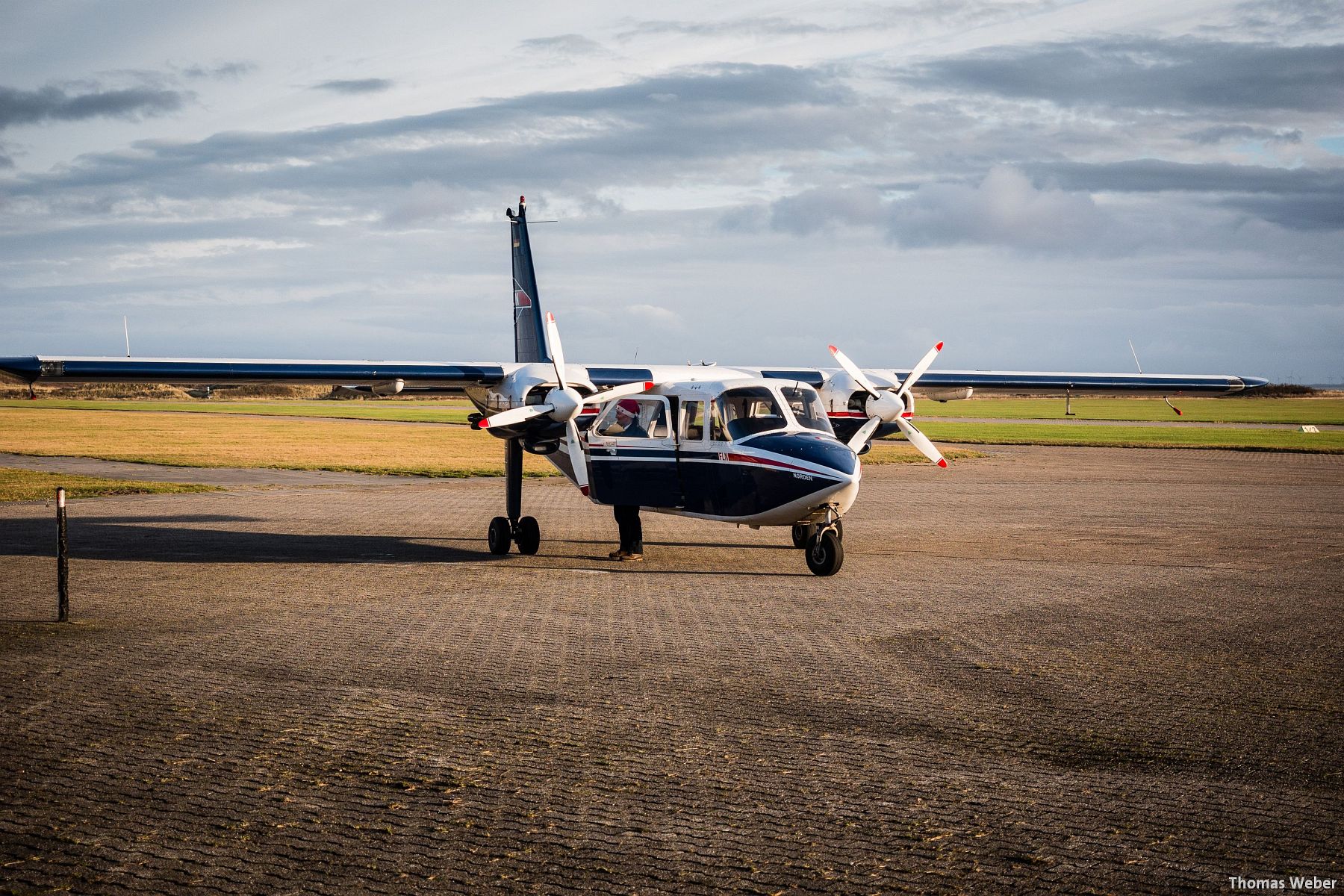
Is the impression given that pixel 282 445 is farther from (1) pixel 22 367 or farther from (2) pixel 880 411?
(2) pixel 880 411

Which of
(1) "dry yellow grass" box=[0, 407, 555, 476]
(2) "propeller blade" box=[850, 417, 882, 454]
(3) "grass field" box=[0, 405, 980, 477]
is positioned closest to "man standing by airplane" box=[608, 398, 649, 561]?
(2) "propeller blade" box=[850, 417, 882, 454]

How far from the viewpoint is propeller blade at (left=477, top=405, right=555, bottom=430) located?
16938mm

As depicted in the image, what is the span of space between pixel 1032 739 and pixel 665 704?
105 inches

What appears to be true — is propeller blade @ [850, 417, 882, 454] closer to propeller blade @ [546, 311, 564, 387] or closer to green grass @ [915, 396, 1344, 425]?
propeller blade @ [546, 311, 564, 387]

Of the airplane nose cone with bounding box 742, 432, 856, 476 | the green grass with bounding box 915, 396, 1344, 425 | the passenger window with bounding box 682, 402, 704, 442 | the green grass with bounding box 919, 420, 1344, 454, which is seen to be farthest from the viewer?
the green grass with bounding box 915, 396, 1344, 425

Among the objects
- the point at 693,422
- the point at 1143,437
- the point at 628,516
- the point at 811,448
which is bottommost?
the point at 1143,437

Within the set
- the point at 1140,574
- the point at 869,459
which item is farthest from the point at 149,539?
the point at 869,459

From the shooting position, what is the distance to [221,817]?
619 centimetres

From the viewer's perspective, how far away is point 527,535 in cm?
1788

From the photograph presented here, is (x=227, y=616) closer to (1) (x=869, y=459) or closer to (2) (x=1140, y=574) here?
(2) (x=1140, y=574)

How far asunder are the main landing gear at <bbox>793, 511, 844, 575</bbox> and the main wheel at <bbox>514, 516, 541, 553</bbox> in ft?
15.4

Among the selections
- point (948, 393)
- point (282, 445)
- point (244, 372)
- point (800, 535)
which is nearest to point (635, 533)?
point (800, 535)

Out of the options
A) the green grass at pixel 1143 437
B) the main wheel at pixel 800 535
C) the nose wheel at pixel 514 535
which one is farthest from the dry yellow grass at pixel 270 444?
the green grass at pixel 1143 437

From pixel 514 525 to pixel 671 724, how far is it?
34.6 feet
